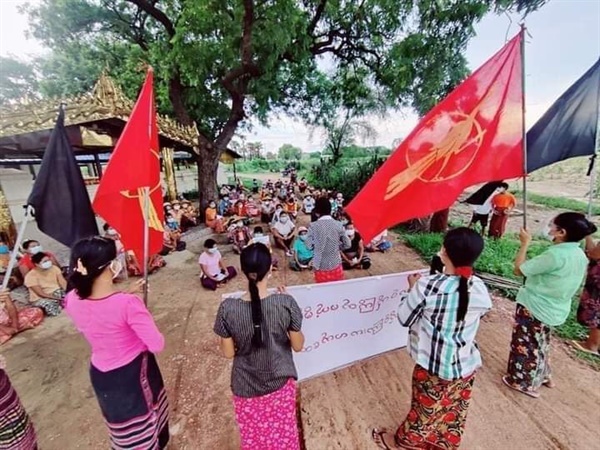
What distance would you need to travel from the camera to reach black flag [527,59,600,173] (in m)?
2.41

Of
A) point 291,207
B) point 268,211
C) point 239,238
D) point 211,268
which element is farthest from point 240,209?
point 211,268

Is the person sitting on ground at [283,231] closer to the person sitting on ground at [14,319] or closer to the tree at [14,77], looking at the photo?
the person sitting on ground at [14,319]

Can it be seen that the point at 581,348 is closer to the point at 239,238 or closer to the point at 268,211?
the point at 239,238

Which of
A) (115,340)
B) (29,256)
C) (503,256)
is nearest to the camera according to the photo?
(115,340)

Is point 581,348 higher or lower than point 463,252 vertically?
lower

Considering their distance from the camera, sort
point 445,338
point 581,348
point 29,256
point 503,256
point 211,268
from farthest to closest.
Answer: point 503,256
point 211,268
point 29,256
point 581,348
point 445,338

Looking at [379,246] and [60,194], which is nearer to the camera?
[60,194]

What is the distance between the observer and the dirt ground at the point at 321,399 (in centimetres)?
226

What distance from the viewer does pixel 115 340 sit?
5.03 feet

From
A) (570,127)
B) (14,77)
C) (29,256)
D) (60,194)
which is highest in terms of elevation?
(14,77)

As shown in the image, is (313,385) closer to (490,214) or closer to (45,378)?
(45,378)

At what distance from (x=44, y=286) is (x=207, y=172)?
6.41 metres

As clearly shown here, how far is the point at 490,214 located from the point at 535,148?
20.0 feet

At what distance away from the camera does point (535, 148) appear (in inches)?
97.0
